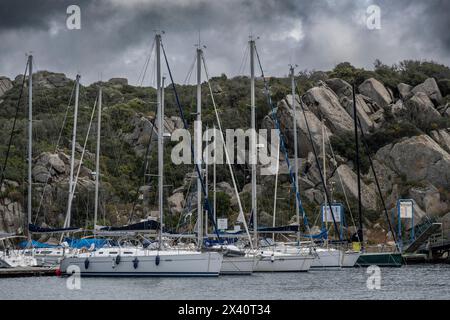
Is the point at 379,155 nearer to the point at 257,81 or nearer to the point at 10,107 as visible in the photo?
the point at 257,81

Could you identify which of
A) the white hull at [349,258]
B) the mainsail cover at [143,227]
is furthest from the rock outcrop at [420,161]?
the mainsail cover at [143,227]

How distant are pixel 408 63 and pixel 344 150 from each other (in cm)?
4285

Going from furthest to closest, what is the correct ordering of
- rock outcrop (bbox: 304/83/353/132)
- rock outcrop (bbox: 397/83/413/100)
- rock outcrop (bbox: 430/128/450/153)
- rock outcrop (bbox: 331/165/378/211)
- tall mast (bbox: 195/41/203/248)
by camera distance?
rock outcrop (bbox: 397/83/413/100) → rock outcrop (bbox: 304/83/353/132) → rock outcrop (bbox: 430/128/450/153) → rock outcrop (bbox: 331/165/378/211) → tall mast (bbox: 195/41/203/248)

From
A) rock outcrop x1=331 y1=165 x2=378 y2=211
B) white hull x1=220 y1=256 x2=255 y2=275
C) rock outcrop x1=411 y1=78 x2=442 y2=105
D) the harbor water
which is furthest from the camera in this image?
rock outcrop x1=411 y1=78 x2=442 y2=105

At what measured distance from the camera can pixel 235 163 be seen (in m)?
94.1

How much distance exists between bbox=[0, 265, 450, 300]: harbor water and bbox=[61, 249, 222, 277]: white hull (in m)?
0.59

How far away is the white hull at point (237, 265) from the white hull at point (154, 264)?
154 inches

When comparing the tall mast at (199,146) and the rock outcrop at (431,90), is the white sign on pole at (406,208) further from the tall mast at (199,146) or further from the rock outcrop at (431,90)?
the rock outcrop at (431,90)

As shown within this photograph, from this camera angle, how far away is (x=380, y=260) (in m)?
64.8

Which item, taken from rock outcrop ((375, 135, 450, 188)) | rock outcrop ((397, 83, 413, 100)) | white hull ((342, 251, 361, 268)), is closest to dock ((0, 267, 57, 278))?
white hull ((342, 251, 361, 268))

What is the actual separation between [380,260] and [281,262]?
12.5m

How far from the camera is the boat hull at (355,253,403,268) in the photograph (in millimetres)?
64625

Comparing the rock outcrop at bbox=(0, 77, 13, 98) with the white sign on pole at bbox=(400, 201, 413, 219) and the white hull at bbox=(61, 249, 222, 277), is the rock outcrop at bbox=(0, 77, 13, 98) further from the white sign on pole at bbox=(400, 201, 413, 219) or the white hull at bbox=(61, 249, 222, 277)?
the white hull at bbox=(61, 249, 222, 277)

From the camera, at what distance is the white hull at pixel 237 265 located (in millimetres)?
52719
